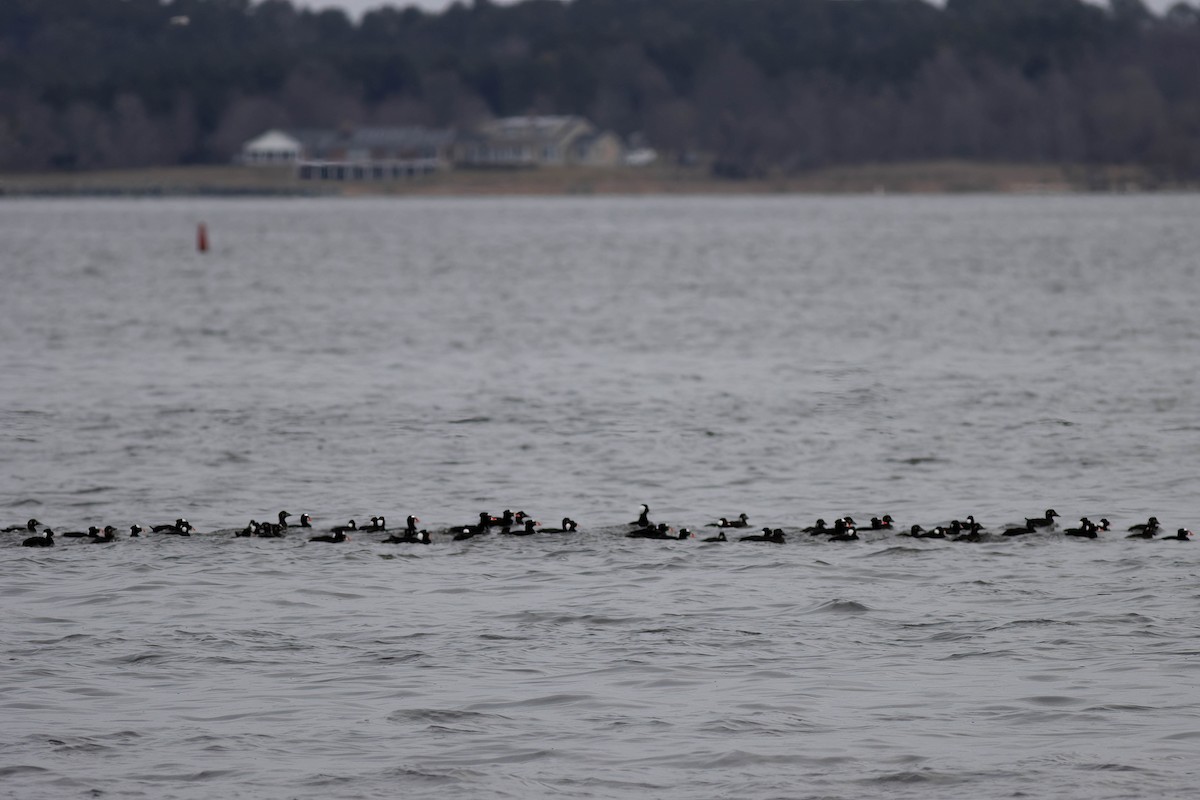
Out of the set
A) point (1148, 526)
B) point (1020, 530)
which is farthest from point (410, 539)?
point (1148, 526)

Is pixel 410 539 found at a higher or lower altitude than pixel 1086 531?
lower

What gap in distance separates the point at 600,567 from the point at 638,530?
2040 millimetres

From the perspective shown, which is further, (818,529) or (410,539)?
(818,529)

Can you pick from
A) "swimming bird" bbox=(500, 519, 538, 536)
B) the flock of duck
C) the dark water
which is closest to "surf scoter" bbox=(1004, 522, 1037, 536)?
the flock of duck

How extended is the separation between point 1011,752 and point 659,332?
42502mm

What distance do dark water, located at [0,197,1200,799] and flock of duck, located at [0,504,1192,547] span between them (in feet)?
1.00

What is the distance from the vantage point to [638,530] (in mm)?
25875

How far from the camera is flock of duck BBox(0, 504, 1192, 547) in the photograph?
25266 mm

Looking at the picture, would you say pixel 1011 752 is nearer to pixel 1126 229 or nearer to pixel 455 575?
pixel 455 575

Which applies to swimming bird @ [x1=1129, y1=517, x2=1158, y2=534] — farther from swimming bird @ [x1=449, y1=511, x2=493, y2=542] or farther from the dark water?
swimming bird @ [x1=449, y1=511, x2=493, y2=542]

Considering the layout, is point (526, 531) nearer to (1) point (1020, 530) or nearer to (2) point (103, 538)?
(2) point (103, 538)

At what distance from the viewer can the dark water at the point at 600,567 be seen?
1669cm

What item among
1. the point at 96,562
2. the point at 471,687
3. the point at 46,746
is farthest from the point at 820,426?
the point at 46,746

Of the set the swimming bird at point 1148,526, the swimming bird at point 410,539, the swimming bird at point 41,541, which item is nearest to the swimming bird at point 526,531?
the swimming bird at point 410,539
